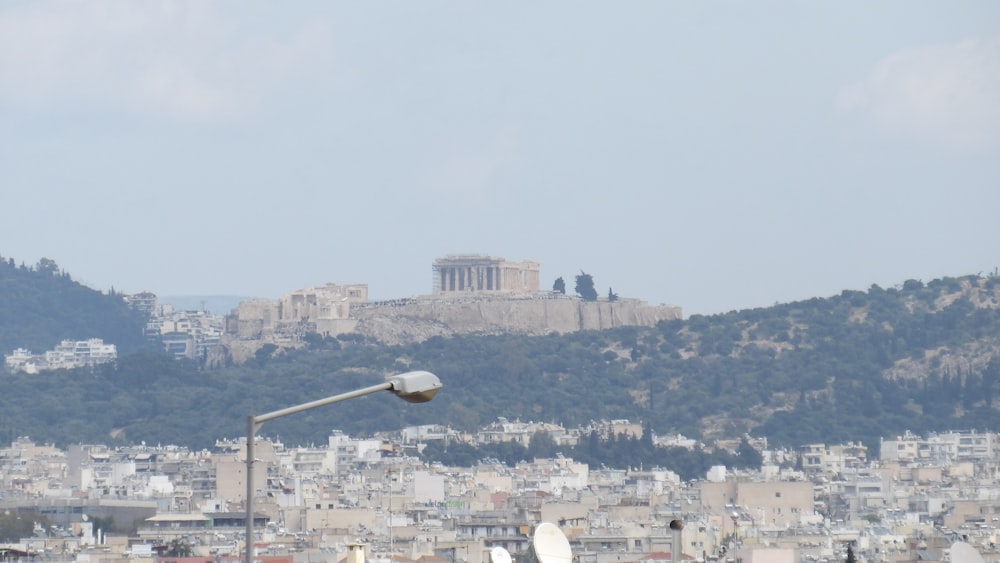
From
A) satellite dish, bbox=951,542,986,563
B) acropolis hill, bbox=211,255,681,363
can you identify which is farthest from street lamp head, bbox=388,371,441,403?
acropolis hill, bbox=211,255,681,363

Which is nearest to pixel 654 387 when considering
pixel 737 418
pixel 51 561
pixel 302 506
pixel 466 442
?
pixel 737 418

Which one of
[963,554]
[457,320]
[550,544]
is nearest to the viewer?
[963,554]

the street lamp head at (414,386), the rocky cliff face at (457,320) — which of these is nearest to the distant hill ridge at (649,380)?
the rocky cliff face at (457,320)

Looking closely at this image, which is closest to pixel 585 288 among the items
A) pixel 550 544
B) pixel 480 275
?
pixel 480 275

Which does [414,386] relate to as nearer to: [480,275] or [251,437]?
[251,437]

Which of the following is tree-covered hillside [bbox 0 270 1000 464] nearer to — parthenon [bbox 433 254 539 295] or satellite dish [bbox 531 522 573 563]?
parthenon [bbox 433 254 539 295]

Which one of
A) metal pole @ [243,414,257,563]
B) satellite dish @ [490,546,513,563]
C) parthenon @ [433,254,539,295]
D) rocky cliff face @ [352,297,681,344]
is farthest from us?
parthenon @ [433,254,539,295]

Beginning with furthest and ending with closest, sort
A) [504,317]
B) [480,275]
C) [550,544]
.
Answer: [480,275], [504,317], [550,544]
